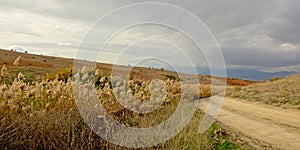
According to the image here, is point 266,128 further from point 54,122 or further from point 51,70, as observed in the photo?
point 51,70

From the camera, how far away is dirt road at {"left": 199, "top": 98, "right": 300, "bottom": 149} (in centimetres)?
783

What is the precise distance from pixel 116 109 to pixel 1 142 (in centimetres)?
289

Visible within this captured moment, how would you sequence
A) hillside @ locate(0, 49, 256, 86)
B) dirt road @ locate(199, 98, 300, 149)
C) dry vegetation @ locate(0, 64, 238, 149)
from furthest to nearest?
hillside @ locate(0, 49, 256, 86) < dirt road @ locate(199, 98, 300, 149) < dry vegetation @ locate(0, 64, 238, 149)

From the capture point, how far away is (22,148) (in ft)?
19.9

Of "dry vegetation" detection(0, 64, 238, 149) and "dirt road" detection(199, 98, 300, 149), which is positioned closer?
"dry vegetation" detection(0, 64, 238, 149)

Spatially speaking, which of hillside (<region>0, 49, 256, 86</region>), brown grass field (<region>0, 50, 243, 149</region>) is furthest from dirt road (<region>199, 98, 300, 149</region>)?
hillside (<region>0, 49, 256, 86</region>)

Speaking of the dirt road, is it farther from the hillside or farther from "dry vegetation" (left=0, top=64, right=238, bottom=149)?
the hillside

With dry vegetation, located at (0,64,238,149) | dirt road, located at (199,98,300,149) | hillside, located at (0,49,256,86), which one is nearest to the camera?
dry vegetation, located at (0,64,238,149)

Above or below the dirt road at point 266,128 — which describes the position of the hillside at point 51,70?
above

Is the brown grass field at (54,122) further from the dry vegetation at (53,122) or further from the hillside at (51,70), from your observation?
the hillside at (51,70)

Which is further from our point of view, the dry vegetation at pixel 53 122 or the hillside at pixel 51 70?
the hillside at pixel 51 70

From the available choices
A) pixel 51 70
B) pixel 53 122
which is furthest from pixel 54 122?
pixel 51 70

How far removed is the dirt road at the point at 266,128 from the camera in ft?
25.7

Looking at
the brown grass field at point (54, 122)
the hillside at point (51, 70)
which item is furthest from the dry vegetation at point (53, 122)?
the hillside at point (51, 70)
